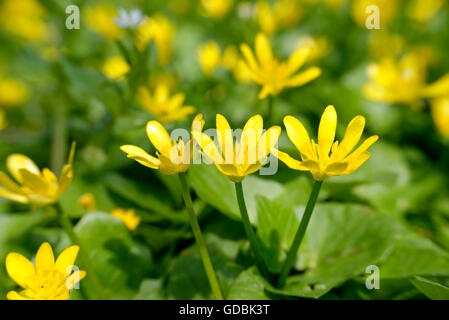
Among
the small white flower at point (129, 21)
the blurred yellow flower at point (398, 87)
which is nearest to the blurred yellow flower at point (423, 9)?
the blurred yellow flower at point (398, 87)

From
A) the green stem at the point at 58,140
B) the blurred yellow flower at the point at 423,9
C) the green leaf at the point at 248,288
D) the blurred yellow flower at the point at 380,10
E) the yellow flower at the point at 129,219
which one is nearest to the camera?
the green leaf at the point at 248,288

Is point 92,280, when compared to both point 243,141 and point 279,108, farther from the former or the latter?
point 279,108

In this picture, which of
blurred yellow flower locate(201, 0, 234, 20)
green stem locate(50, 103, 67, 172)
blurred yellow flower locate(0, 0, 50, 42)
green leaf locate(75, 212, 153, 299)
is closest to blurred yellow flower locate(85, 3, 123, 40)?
blurred yellow flower locate(0, 0, 50, 42)

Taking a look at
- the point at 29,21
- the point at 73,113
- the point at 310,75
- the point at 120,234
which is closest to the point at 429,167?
the point at 310,75

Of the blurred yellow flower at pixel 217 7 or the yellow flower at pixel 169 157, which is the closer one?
the yellow flower at pixel 169 157

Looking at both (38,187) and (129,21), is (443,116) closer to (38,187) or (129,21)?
(129,21)

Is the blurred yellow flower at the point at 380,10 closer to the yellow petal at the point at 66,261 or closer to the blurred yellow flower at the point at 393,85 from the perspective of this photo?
the blurred yellow flower at the point at 393,85

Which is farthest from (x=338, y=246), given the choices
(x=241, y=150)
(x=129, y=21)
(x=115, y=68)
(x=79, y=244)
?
(x=115, y=68)
